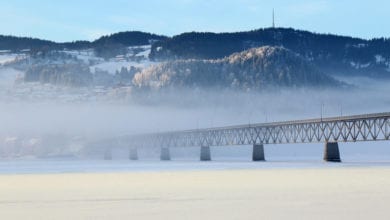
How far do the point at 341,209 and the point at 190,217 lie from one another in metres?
5.47

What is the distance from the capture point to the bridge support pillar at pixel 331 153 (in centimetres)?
13712

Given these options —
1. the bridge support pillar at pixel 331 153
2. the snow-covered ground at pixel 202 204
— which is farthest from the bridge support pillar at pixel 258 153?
the snow-covered ground at pixel 202 204

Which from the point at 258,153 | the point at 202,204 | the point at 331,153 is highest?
the point at 202,204

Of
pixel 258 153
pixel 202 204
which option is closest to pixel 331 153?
pixel 258 153

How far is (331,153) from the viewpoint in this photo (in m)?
140

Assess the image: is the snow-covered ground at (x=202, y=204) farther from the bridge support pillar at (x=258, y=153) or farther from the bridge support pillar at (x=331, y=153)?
the bridge support pillar at (x=258, y=153)

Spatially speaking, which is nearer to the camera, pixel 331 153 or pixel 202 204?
pixel 202 204

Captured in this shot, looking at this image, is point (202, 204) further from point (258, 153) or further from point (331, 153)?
point (258, 153)

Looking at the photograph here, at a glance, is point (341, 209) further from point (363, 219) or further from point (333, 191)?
point (333, 191)

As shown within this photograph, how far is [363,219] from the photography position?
71.2 feet

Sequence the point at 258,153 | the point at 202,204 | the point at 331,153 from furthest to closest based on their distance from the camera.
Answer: the point at 258,153
the point at 331,153
the point at 202,204

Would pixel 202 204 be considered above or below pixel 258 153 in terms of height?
above

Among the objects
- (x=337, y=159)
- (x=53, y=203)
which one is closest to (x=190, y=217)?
(x=53, y=203)

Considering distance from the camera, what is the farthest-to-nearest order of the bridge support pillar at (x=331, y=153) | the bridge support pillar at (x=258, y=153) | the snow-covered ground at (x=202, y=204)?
the bridge support pillar at (x=258, y=153) → the bridge support pillar at (x=331, y=153) → the snow-covered ground at (x=202, y=204)
